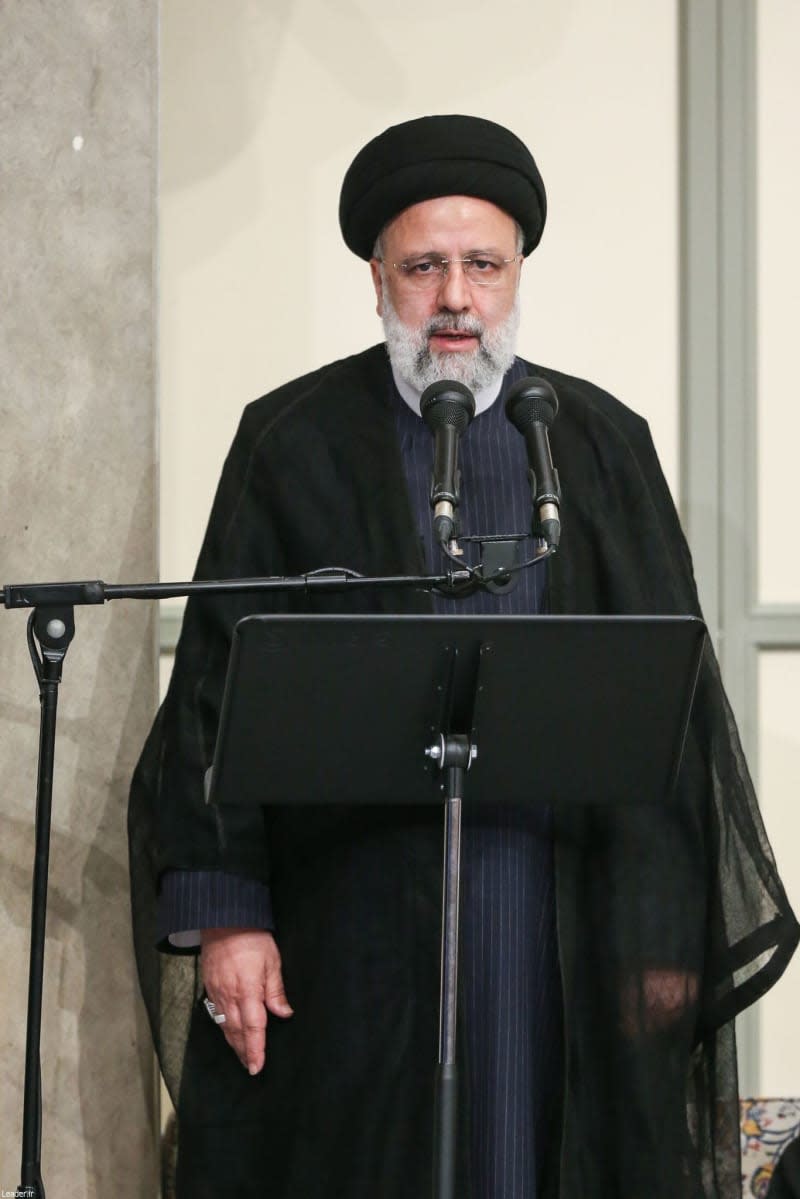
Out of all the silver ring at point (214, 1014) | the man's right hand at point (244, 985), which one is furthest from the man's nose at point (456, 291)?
the silver ring at point (214, 1014)

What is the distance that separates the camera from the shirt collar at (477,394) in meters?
2.41

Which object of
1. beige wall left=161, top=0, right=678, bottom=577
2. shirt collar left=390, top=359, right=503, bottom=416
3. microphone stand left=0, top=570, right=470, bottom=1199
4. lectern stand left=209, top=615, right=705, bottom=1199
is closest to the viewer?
lectern stand left=209, top=615, right=705, bottom=1199

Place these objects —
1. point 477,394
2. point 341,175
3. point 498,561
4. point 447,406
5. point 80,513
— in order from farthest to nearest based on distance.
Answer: point 341,175 < point 80,513 < point 477,394 < point 447,406 < point 498,561

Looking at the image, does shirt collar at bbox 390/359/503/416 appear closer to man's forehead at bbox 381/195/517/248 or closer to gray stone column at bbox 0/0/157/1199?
man's forehead at bbox 381/195/517/248

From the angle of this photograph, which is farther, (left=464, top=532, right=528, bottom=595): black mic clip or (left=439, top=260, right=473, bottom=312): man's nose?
(left=439, top=260, right=473, bottom=312): man's nose

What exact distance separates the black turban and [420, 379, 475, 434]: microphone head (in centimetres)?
56

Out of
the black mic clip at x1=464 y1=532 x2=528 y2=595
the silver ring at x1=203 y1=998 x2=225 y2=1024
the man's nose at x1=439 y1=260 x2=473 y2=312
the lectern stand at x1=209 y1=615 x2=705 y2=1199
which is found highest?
the man's nose at x1=439 y1=260 x2=473 y2=312

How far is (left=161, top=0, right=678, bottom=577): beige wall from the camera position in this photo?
3637 millimetres

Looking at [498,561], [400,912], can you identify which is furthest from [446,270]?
[400,912]

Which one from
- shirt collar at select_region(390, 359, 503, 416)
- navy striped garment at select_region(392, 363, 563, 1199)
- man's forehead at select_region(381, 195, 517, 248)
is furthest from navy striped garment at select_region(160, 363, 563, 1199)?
man's forehead at select_region(381, 195, 517, 248)

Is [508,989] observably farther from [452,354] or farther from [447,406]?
[452,354]

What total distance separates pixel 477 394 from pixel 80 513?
74cm

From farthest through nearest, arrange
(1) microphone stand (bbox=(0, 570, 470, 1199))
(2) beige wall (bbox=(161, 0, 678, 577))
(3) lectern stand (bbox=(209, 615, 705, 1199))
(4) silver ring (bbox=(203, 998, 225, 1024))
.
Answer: (2) beige wall (bbox=(161, 0, 678, 577)) < (4) silver ring (bbox=(203, 998, 225, 1024)) < (1) microphone stand (bbox=(0, 570, 470, 1199)) < (3) lectern stand (bbox=(209, 615, 705, 1199))

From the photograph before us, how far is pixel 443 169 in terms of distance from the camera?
2.38 meters
